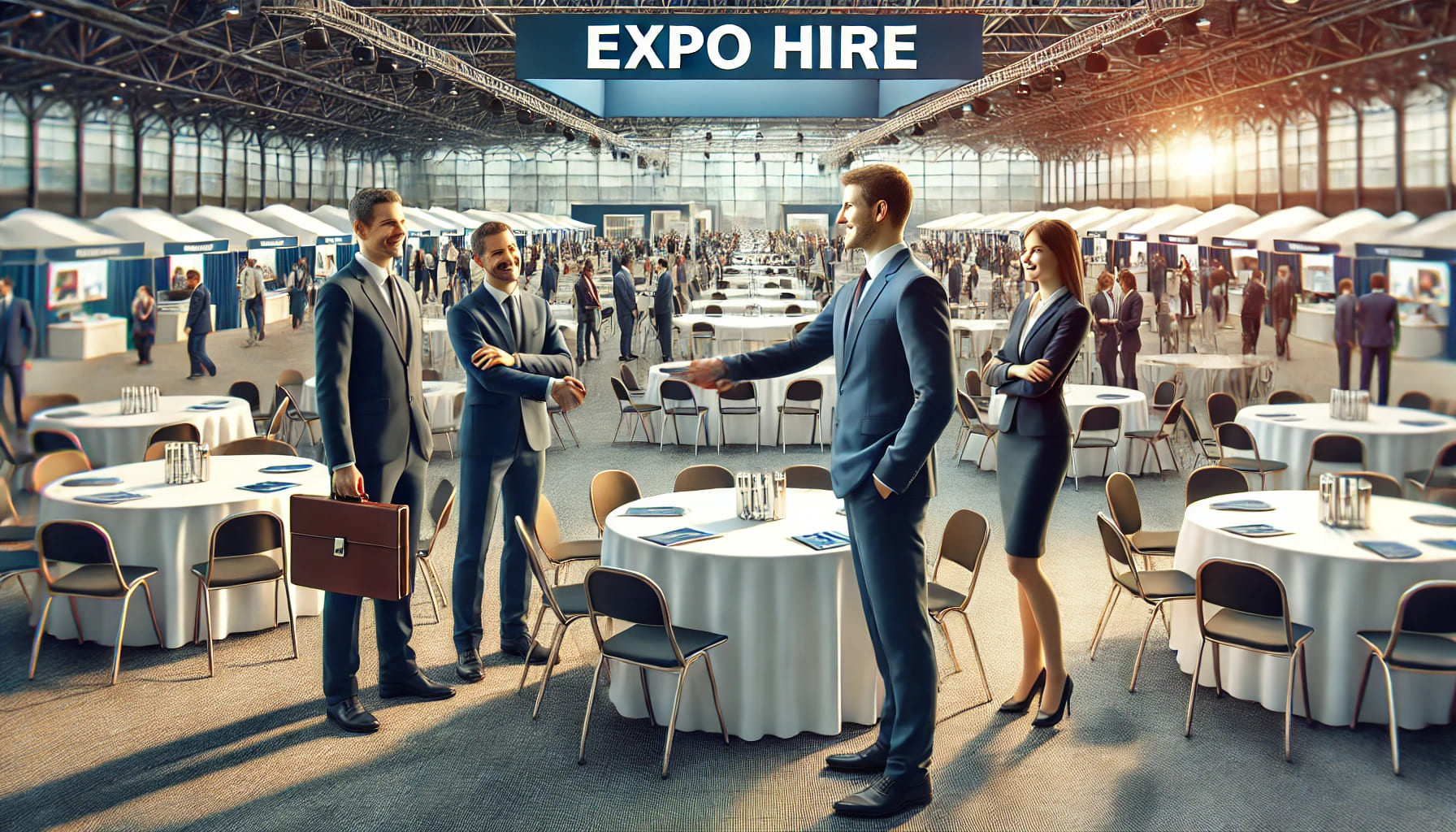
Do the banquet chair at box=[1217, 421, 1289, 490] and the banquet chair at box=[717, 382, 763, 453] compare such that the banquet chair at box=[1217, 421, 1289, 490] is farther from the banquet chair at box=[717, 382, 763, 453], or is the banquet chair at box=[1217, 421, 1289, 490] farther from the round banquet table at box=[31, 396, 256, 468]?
the round banquet table at box=[31, 396, 256, 468]

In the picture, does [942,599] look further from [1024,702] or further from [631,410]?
[631,410]

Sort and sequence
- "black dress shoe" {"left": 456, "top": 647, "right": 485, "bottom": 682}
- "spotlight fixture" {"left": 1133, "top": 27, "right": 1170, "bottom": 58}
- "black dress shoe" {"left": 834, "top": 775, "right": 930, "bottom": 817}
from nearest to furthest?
"black dress shoe" {"left": 834, "top": 775, "right": 930, "bottom": 817} < "black dress shoe" {"left": 456, "top": 647, "right": 485, "bottom": 682} < "spotlight fixture" {"left": 1133, "top": 27, "right": 1170, "bottom": 58}

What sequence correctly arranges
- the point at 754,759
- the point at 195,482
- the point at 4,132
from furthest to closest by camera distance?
1. the point at 4,132
2. the point at 195,482
3. the point at 754,759

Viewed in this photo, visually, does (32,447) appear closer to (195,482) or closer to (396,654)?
(195,482)

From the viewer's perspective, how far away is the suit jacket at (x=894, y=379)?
296 cm

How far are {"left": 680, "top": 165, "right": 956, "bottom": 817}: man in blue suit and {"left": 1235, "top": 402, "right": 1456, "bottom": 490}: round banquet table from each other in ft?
18.6

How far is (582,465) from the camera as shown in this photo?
9797mm

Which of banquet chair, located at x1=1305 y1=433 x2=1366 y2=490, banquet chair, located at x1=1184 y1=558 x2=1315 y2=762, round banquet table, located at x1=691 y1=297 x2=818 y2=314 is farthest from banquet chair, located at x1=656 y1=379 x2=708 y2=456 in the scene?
round banquet table, located at x1=691 y1=297 x2=818 y2=314

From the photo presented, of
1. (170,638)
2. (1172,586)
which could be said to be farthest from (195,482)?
(1172,586)

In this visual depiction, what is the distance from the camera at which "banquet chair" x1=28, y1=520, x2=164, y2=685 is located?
15.5 ft

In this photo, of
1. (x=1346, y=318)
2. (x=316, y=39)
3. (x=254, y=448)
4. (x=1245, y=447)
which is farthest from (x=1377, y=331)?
(x=316, y=39)

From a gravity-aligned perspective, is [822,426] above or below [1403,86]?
below

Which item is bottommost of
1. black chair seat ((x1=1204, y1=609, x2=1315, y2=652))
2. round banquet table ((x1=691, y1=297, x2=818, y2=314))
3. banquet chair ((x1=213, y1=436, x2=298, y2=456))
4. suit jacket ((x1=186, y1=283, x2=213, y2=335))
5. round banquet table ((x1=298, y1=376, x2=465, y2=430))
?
black chair seat ((x1=1204, y1=609, x2=1315, y2=652))

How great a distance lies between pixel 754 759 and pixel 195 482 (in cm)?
333
